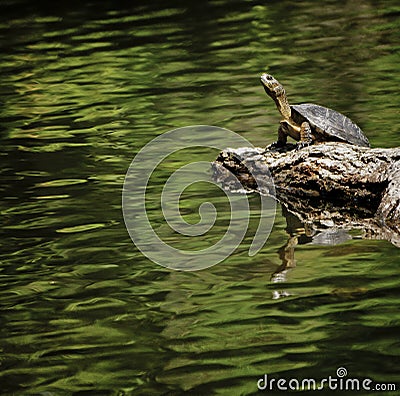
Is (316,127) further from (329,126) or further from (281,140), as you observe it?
(281,140)

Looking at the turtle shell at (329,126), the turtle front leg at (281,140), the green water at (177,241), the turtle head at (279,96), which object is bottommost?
the green water at (177,241)

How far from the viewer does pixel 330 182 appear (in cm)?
551

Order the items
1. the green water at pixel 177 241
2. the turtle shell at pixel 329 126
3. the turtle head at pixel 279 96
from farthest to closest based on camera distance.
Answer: the turtle head at pixel 279 96 < the turtle shell at pixel 329 126 < the green water at pixel 177 241

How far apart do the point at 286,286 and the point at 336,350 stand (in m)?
0.71

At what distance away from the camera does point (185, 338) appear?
152 inches

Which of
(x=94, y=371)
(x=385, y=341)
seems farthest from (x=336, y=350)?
(x=94, y=371)

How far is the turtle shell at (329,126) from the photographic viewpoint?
19.0 ft

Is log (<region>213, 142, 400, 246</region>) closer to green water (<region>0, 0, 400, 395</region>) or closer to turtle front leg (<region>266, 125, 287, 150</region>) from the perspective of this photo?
turtle front leg (<region>266, 125, 287, 150</region>)

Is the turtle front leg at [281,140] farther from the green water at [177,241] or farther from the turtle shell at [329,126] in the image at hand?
the green water at [177,241]

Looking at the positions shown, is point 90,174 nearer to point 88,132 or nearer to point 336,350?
point 88,132

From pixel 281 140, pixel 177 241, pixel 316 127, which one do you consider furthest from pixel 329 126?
pixel 177 241

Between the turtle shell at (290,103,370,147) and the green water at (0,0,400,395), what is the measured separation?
2.38 feet

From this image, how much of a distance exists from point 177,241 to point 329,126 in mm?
1328

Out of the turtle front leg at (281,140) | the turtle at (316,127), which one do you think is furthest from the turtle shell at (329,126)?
the turtle front leg at (281,140)
